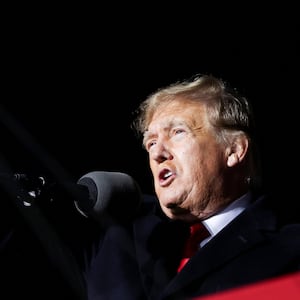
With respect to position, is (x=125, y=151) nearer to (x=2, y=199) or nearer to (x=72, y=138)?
(x=72, y=138)

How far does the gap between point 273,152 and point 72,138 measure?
673mm

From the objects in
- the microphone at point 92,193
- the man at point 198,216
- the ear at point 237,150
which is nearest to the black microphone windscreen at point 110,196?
the microphone at point 92,193

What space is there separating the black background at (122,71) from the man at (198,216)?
33cm

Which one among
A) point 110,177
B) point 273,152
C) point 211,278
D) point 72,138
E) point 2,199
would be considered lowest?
point 273,152

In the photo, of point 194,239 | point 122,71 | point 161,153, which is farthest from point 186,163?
point 122,71

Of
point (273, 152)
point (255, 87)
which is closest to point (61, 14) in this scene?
point (255, 87)

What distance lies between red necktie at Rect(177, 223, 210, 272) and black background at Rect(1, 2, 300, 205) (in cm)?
57

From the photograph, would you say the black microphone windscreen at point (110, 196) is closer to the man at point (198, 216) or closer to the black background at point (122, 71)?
the man at point (198, 216)

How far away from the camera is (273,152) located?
237cm

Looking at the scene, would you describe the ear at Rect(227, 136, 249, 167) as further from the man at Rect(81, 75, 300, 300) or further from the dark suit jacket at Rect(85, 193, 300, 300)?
the dark suit jacket at Rect(85, 193, 300, 300)

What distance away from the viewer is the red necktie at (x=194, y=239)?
1744 millimetres

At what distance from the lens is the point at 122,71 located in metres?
2.34

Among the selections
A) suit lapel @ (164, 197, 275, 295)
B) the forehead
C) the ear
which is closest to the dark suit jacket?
suit lapel @ (164, 197, 275, 295)

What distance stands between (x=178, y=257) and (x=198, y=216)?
12 centimetres
